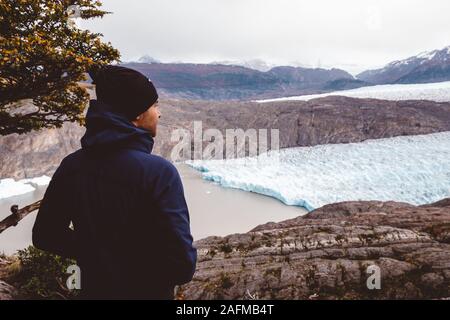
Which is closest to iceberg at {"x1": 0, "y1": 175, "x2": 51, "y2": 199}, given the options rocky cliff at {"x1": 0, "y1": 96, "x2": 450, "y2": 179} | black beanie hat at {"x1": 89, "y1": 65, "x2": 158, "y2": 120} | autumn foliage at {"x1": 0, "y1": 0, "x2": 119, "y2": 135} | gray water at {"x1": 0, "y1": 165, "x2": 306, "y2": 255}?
gray water at {"x1": 0, "y1": 165, "x2": 306, "y2": 255}

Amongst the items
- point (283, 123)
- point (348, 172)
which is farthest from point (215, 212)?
point (283, 123)

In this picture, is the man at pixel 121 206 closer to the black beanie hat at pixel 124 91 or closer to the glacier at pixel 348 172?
the black beanie hat at pixel 124 91

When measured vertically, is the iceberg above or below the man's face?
below

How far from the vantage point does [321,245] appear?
9.53m

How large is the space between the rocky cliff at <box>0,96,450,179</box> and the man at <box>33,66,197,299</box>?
40328 mm

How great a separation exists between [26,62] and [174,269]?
22.7 feet

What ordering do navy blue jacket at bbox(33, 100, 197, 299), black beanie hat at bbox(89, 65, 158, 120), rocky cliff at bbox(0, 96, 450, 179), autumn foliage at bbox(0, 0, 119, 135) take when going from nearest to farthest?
1. navy blue jacket at bbox(33, 100, 197, 299)
2. black beanie hat at bbox(89, 65, 158, 120)
3. autumn foliage at bbox(0, 0, 119, 135)
4. rocky cliff at bbox(0, 96, 450, 179)

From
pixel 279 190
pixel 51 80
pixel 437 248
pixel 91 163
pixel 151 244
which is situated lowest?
pixel 279 190

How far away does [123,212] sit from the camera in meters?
1.94

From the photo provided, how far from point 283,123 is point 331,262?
51499mm

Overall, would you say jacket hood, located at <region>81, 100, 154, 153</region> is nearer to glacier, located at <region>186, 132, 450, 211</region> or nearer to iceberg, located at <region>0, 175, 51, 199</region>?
glacier, located at <region>186, 132, 450, 211</region>

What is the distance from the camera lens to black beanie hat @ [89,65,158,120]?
2.08 meters

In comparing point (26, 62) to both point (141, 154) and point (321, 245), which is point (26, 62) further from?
point (321, 245)
